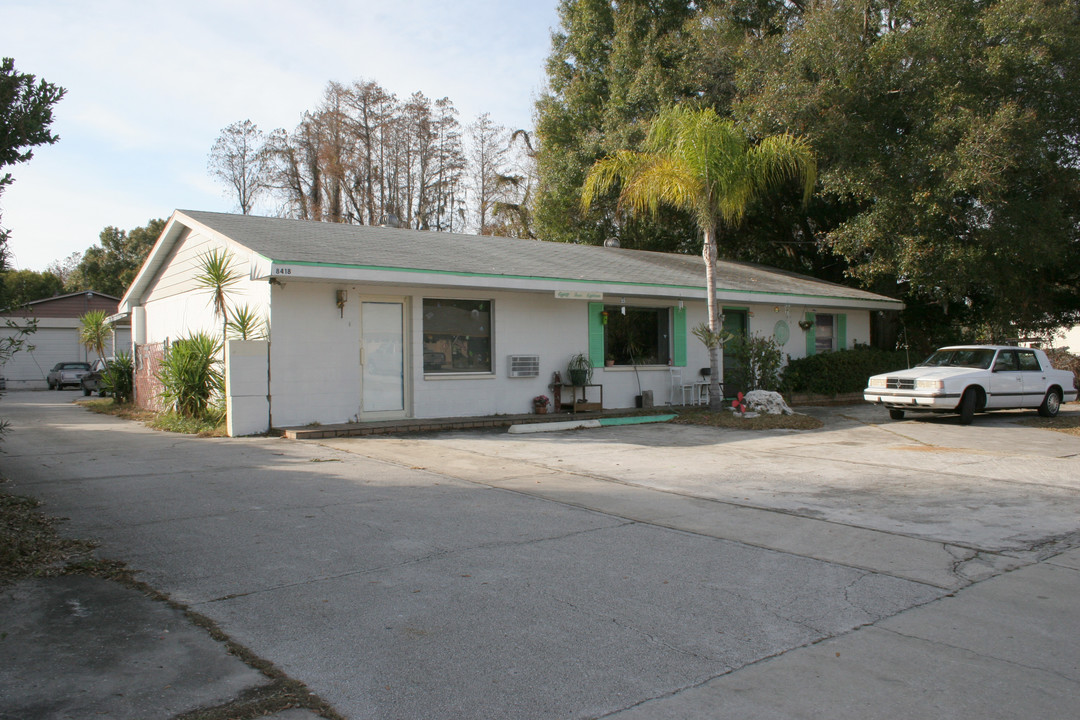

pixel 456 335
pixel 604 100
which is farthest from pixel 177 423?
pixel 604 100

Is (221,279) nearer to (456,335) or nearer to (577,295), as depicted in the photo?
(456,335)

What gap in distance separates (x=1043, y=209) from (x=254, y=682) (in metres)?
19.4

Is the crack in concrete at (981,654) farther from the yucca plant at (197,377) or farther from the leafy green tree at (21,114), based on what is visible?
the yucca plant at (197,377)

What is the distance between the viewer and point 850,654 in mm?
3939

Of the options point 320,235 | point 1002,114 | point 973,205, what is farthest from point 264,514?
point 973,205

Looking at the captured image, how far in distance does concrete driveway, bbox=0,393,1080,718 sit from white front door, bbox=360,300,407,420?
3.12 metres

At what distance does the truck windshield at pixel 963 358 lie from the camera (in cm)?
1512

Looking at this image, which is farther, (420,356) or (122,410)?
(122,410)

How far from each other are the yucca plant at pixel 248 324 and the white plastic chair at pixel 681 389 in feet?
30.0

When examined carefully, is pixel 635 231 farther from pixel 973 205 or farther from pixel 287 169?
pixel 287 169

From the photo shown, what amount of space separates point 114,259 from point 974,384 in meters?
51.1

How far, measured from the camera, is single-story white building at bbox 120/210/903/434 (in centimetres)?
1279

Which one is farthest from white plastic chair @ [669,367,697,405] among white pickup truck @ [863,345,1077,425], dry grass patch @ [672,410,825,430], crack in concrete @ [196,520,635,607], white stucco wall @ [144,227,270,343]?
crack in concrete @ [196,520,635,607]

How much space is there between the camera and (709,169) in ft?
48.8
